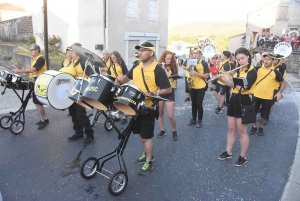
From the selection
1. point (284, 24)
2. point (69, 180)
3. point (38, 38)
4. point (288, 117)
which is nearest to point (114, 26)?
point (38, 38)

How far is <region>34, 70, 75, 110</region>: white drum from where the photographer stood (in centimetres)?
402

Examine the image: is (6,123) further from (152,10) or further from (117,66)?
(152,10)

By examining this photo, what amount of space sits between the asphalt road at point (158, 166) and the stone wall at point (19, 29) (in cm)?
1912

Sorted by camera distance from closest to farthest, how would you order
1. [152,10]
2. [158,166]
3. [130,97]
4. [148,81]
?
[130,97] → [148,81] → [158,166] → [152,10]

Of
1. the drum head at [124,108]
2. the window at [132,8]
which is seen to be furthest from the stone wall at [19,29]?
the drum head at [124,108]

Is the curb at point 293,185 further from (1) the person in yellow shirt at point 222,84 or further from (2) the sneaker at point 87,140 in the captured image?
(2) the sneaker at point 87,140

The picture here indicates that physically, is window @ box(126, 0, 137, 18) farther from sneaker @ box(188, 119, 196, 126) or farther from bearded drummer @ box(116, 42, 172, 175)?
bearded drummer @ box(116, 42, 172, 175)

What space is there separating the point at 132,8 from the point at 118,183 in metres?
12.0

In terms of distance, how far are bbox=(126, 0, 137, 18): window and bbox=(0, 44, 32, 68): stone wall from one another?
18.4ft

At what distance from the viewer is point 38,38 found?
1639 centimetres

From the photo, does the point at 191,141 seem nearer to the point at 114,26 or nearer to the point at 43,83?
the point at 43,83

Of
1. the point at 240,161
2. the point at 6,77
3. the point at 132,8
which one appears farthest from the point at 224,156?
the point at 132,8

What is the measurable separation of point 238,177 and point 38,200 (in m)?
2.81

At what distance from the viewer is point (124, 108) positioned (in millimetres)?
3080
